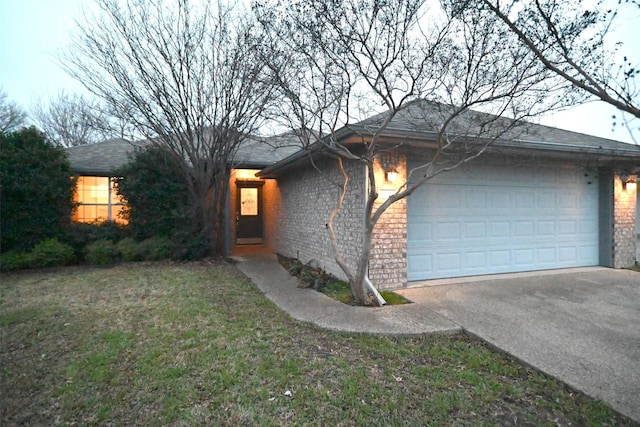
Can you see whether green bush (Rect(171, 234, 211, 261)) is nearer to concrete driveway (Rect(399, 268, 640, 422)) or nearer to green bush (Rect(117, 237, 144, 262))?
green bush (Rect(117, 237, 144, 262))

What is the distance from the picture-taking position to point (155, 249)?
8977mm

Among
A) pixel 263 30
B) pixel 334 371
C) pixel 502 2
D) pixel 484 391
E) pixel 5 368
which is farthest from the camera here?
pixel 263 30

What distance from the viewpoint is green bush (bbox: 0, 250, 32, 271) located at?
7590 mm

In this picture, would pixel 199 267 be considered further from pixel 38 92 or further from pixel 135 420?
pixel 38 92

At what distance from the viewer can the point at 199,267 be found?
27.4ft

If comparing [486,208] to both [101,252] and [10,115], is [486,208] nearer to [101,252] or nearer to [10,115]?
[101,252]

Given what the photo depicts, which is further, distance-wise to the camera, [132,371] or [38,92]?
[38,92]

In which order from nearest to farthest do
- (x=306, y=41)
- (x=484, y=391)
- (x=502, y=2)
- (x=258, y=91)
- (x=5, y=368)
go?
(x=484, y=391), (x=5, y=368), (x=502, y=2), (x=306, y=41), (x=258, y=91)

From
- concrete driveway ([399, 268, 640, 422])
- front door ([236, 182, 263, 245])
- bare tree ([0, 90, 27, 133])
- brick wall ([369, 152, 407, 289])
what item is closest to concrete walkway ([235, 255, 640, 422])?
concrete driveway ([399, 268, 640, 422])

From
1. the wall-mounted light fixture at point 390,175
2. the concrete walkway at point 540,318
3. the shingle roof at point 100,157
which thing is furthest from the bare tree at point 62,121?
the wall-mounted light fixture at point 390,175

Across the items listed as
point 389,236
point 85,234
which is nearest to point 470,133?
→ point 389,236

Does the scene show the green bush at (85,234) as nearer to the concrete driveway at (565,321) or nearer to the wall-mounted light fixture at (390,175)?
the wall-mounted light fixture at (390,175)

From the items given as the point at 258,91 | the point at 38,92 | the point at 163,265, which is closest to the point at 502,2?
the point at 258,91

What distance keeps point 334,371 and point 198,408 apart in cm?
114
